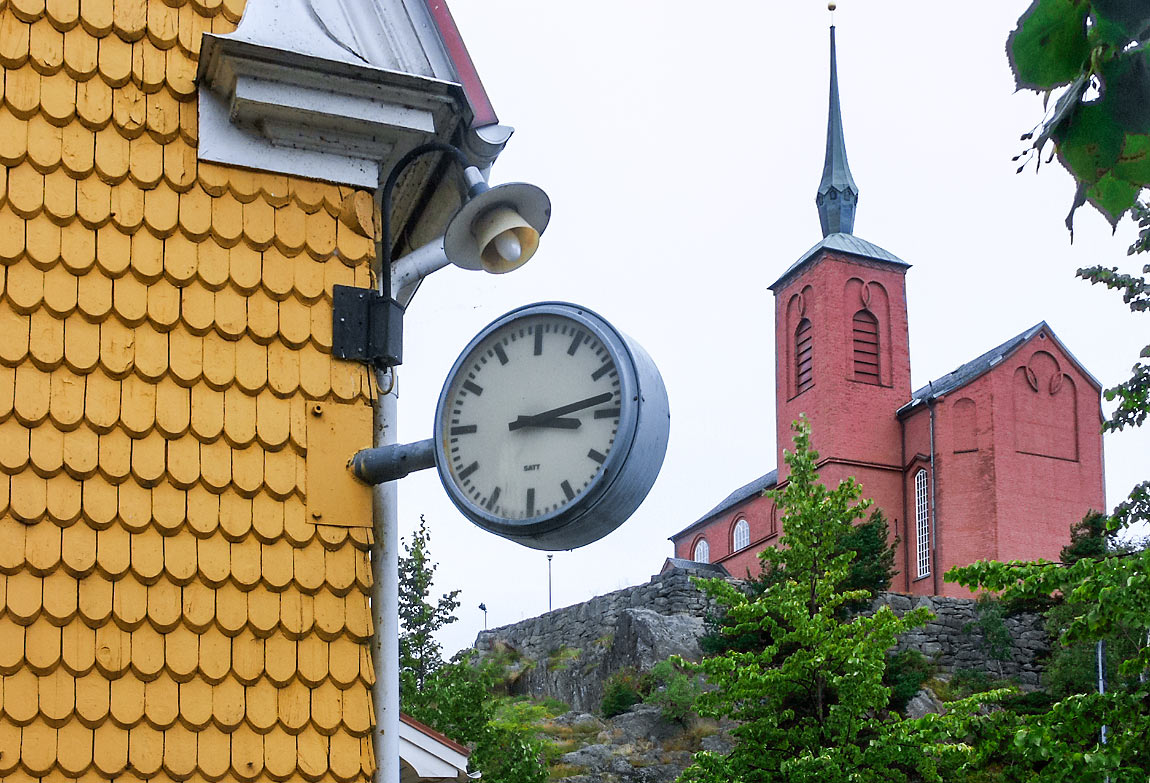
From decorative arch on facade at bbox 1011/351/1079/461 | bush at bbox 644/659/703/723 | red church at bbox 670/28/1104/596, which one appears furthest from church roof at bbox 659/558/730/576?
bush at bbox 644/659/703/723

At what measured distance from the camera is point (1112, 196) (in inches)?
66.6

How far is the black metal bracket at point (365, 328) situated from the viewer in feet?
16.8

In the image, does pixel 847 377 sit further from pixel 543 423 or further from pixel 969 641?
pixel 543 423

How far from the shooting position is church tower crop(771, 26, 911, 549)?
4078cm

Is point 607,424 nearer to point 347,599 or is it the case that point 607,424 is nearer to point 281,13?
point 347,599

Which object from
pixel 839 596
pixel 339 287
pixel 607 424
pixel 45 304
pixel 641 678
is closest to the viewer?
pixel 607 424

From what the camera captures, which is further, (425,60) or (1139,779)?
(1139,779)

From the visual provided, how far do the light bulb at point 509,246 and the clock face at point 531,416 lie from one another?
0.74 feet

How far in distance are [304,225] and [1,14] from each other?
3.89 ft

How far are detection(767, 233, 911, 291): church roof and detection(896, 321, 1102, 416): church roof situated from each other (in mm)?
3703

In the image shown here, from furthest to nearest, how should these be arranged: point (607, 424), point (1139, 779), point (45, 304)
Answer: point (1139, 779)
point (45, 304)
point (607, 424)

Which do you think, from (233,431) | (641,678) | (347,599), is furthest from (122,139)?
(641,678)

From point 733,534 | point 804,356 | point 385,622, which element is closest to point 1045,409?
point 804,356

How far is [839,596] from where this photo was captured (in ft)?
60.3
